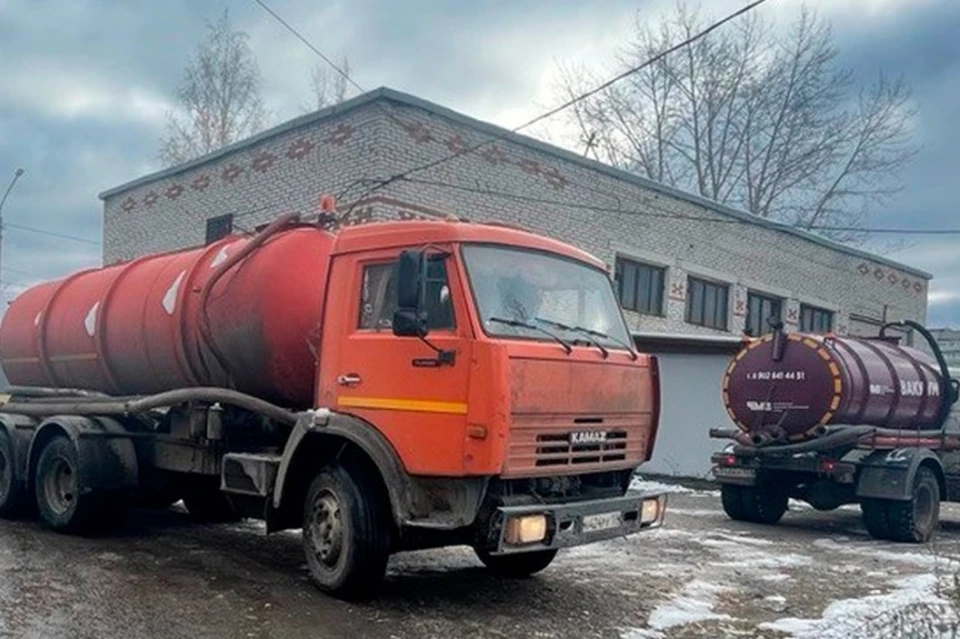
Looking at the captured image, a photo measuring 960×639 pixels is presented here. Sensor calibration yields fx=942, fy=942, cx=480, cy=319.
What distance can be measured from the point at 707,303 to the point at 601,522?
1636 centimetres

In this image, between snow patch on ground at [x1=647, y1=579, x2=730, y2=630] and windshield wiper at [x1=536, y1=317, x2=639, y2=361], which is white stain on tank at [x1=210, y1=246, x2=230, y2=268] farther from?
snow patch on ground at [x1=647, y1=579, x2=730, y2=630]

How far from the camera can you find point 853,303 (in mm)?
26516

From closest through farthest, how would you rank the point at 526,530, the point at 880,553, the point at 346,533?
1. the point at 526,530
2. the point at 346,533
3. the point at 880,553

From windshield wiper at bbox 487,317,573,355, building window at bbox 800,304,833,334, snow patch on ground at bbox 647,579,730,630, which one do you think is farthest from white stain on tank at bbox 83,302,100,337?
building window at bbox 800,304,833,334

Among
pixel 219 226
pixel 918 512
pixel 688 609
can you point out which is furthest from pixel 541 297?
pixel 219 226

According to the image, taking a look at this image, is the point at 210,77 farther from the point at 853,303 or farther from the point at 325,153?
the point at 853,303

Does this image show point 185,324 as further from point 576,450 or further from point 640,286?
point 640,286

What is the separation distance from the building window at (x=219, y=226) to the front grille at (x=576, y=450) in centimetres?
1219

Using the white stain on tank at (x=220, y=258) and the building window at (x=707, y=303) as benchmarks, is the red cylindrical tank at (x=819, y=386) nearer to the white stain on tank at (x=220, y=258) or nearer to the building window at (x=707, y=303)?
the white stain on tank at (x=220, y=258)

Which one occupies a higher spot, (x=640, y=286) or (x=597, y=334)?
(x=640, y=286)

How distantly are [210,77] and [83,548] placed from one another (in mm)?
28141

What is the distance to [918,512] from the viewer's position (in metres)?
11.2

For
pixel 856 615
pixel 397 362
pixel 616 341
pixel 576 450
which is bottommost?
pixel 856 615

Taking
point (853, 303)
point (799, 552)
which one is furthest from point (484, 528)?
point (853, 303)
